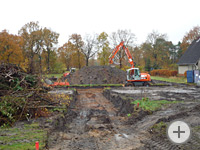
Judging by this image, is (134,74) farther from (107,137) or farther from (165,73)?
(165,73)

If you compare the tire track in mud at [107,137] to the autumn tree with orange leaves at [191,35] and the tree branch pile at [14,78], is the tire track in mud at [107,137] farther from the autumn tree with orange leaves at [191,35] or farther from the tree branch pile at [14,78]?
the autumn tree with orange leaves at [191,35]

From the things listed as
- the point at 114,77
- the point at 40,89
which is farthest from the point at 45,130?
the point at 114,77

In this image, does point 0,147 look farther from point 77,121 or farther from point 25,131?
point 77,121

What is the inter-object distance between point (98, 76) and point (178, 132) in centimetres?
2451

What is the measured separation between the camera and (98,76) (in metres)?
30.4

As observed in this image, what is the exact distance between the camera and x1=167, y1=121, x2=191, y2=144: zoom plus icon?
5.41m

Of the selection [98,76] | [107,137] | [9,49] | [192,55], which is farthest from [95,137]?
[9,49]

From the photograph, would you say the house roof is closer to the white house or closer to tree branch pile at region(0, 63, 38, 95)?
the white house

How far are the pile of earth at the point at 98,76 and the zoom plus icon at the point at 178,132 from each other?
22.6 meters

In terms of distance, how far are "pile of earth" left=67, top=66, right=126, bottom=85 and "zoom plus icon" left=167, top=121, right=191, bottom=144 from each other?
22622mm

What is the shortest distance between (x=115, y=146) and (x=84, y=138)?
1.26m

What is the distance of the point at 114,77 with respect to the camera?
30.4 m

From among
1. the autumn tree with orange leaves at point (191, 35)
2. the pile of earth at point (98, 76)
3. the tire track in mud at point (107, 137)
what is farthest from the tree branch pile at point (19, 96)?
the autumn tree with orange leaves at point (191, 35)

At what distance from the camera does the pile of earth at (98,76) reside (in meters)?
29.3
